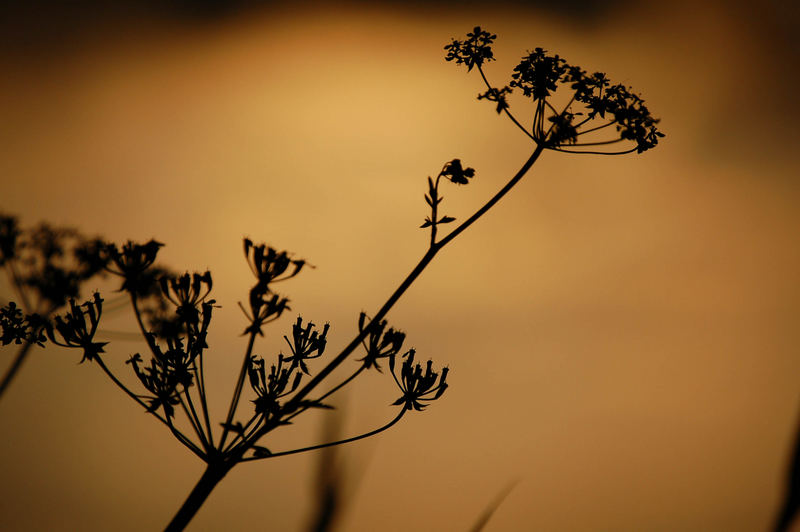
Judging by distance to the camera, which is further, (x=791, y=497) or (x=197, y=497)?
(x=197, y=497)

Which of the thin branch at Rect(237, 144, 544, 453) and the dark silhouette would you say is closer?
the dark silhouette

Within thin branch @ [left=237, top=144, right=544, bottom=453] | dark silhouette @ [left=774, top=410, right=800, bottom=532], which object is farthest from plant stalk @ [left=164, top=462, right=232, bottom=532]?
dark silhouette @ [left=774, top=410, right=800, bottom=532]

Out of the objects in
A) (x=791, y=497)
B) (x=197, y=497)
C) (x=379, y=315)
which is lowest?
(x=197, y=497)

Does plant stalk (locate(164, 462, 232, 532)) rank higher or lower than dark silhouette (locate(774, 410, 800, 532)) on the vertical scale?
lower

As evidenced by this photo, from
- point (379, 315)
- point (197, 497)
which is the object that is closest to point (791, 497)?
point (379, 315)

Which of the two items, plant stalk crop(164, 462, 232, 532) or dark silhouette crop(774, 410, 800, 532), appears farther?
plant stalk crop(164, 462, 232, 532)

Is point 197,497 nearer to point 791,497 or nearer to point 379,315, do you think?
point 379,315

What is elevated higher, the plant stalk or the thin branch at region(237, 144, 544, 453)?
the thin branch at region(237, 144, 544, 453)

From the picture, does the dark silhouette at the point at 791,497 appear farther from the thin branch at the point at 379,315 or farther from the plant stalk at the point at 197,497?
the plant stalk at the point at 197,497

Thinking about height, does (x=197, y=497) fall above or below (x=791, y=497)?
below

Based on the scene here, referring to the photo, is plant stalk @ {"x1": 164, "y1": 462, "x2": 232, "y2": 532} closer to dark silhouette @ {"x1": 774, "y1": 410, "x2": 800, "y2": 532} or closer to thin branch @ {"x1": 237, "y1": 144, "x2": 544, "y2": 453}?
thin branch @ {"x1": 237, "y1": 144, "x2": 544, "y2": 453}

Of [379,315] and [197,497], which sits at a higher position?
[379,315]

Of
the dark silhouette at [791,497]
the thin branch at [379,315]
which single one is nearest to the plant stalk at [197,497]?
the thin branch at [379,315]

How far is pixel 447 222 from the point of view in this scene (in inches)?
119
